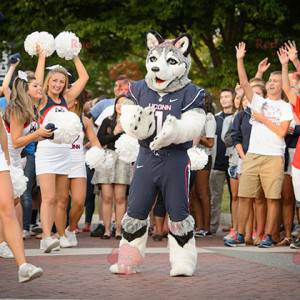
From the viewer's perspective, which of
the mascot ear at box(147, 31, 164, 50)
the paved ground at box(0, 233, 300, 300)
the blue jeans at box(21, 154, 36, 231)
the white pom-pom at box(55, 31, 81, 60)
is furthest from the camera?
the blue jeans at box(21, 154, 36, 231)

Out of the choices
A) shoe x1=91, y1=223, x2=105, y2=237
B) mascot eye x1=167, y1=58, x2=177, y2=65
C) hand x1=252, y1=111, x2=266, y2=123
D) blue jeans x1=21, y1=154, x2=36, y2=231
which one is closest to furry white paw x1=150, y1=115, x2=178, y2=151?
mascot eye x1=167, y1=58, x2=177, y2=65

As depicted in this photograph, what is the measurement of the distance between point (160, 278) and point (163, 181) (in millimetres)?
944

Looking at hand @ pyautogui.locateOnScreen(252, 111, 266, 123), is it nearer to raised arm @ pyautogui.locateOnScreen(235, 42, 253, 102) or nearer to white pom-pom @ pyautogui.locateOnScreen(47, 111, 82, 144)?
raised arm @ pyautogui.locateOnScreen(235, 42, 253, 102)

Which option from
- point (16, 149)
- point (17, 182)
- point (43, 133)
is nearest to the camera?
point (17, 182)

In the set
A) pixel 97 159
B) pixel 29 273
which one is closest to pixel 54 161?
pixel 97 159

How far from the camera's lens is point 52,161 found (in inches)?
553

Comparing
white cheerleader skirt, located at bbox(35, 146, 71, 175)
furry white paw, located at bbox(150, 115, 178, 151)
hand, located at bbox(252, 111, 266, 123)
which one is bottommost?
white cheerleader skirt, located at bbox(35, 146, 71, 175)

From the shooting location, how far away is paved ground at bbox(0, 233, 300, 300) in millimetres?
10234

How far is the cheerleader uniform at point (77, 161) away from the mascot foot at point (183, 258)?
3.13 metres

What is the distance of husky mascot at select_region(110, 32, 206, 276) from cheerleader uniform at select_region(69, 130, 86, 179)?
2873 millimetres

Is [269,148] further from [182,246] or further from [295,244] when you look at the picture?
[182,246]

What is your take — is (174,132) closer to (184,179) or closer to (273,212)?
(184,179)

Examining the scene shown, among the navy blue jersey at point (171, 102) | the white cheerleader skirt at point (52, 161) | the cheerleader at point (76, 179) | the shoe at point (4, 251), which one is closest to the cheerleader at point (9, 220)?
the navy blue jersey at point (171, 102)

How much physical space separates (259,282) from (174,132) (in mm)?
1592
